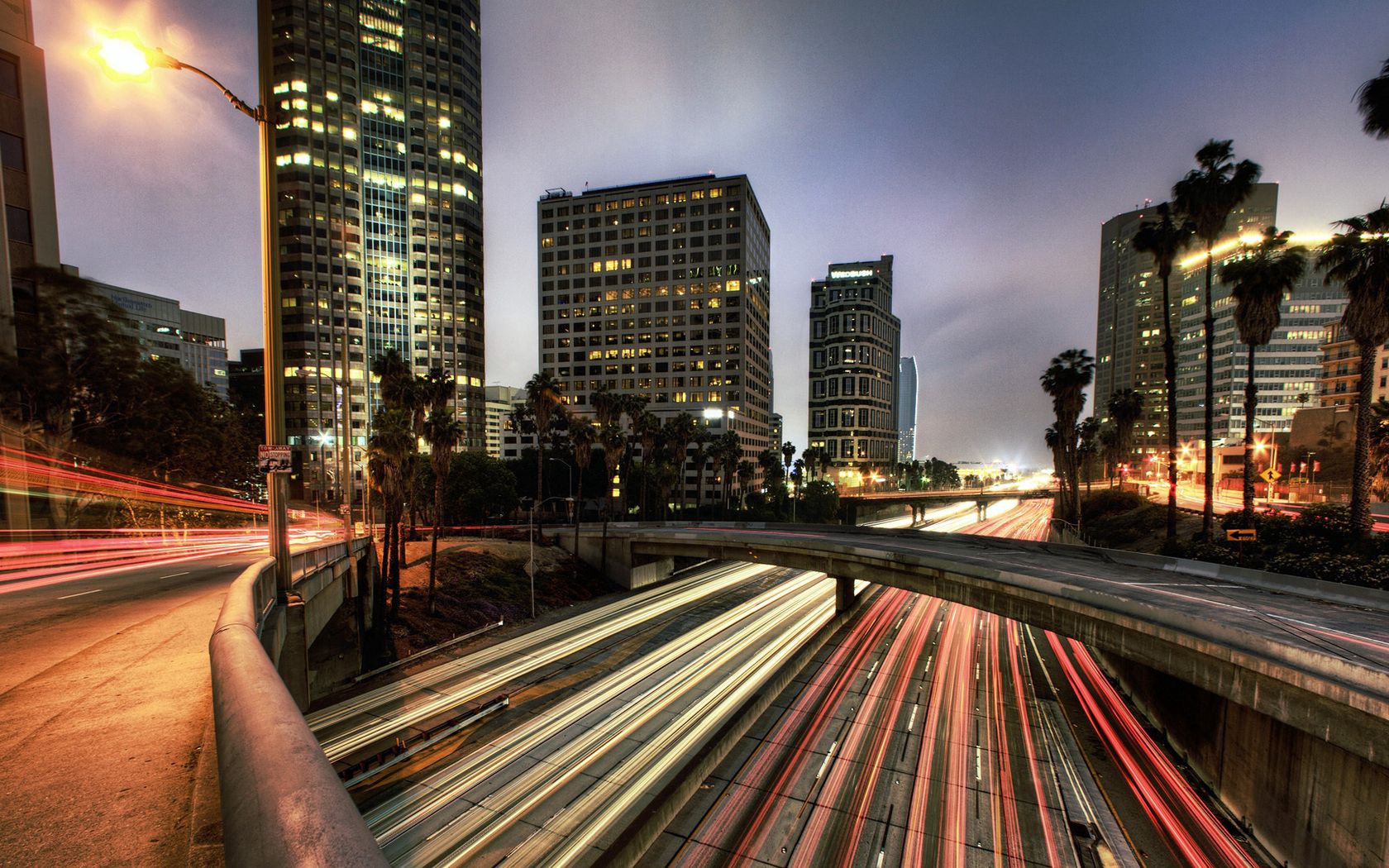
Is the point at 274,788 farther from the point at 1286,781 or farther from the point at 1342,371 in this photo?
the point at 1342,371

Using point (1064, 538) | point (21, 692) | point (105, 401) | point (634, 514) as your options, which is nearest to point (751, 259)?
point (634, 514)

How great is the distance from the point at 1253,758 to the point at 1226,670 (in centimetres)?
492

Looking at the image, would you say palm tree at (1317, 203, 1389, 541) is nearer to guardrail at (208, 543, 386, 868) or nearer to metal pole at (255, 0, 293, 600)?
guardrail at (208, 543, 386, 868)

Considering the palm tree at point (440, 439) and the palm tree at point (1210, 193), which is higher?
the palm tree at point (1210, 193)

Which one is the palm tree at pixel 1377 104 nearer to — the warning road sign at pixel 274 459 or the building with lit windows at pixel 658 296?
the warning road sign at pixel 274 459

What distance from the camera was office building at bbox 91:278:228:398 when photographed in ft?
438

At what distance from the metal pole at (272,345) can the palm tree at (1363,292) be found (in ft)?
136

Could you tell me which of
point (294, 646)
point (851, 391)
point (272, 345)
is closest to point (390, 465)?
point (294, 646)

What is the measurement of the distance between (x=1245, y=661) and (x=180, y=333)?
21692 centimetres

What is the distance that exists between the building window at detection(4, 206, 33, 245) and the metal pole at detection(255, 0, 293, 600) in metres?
31.9

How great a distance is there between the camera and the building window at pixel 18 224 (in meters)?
27.4

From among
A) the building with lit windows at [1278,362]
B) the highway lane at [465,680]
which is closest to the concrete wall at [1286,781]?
the highway lane at [465,680]

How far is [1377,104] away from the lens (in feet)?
75.4

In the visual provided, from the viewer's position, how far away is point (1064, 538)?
199 ft
